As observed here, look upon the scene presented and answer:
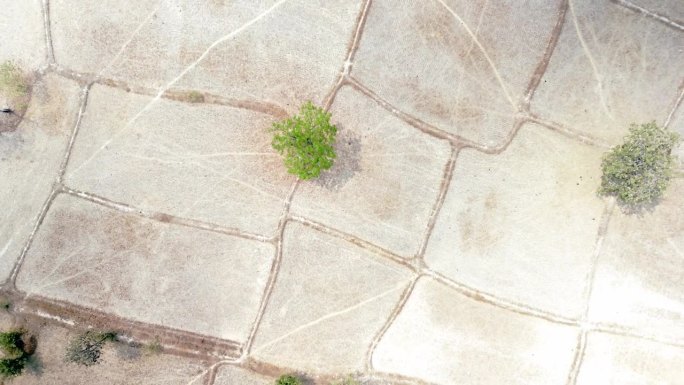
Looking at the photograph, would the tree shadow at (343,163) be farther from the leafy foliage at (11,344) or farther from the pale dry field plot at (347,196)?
the leafy foliage at (11,344)

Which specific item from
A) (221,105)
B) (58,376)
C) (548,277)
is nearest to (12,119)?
(221,105)

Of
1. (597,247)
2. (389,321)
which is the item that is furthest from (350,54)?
(597,247)

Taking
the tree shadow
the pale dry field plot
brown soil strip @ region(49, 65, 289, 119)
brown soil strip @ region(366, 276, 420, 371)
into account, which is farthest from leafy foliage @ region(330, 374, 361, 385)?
Result: brown soil strip @ region(49, 65, 289, 119)

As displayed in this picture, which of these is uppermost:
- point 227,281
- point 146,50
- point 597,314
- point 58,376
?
point 146,50

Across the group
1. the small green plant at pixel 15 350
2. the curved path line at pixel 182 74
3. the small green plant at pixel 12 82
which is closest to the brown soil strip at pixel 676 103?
the curved path line at pixel 182 74

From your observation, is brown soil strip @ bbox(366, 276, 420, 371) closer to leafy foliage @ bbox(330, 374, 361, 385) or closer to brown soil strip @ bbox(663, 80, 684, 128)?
leafy foliage @ bbox(330, 374, 361, 385)

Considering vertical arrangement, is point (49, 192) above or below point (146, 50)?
below

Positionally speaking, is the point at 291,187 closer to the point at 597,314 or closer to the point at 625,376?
the point at 597,314
